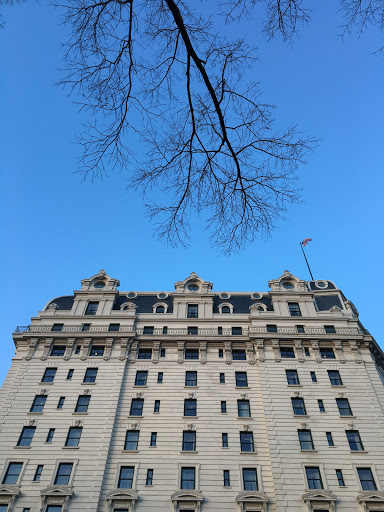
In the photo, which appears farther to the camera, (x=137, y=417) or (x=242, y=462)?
(x=137, y=417)

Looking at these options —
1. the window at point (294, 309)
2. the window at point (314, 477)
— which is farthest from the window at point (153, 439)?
the window at point (294, 309)

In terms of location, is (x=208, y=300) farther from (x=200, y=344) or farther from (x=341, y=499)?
(x=341, y=499)

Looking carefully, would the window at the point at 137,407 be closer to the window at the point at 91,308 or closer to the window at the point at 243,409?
the window at the point at 243,409

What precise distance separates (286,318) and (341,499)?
17.0m

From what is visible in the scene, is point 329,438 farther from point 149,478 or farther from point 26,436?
point 26,436

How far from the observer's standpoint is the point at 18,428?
33.7 meters

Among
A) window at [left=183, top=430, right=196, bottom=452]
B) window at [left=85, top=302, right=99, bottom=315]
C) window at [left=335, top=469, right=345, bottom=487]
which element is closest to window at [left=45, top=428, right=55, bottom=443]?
window at [left=183, top=430, right=196, bottom=452]

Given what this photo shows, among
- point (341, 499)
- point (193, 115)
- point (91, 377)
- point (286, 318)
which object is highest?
point (286, 318)

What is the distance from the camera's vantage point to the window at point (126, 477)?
3039 cm

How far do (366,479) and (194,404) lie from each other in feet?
45.1

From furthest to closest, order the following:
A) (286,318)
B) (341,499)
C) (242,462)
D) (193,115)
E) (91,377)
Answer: (286,318) → (91,377) → (242,462) → (341,499) → (193,115)

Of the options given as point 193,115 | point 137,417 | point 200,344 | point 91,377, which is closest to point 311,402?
point 200,344

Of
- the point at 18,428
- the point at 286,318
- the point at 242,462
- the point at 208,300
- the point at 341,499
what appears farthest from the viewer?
the point at 208,300

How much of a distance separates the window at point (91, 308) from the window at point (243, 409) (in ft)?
58.3
